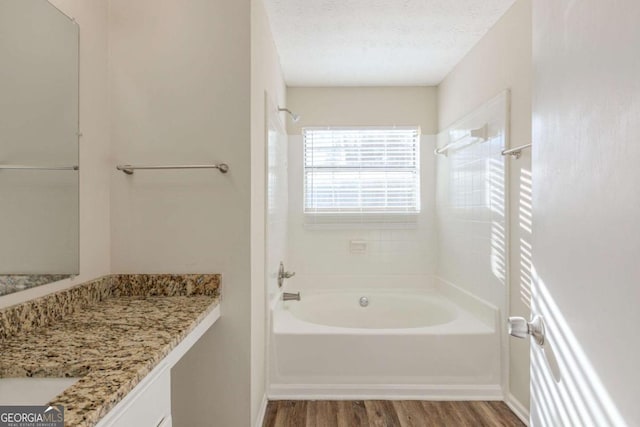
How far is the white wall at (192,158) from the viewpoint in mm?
1793

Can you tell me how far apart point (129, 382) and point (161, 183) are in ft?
3.64

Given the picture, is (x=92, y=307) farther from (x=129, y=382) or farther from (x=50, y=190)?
(x=129, y=382)

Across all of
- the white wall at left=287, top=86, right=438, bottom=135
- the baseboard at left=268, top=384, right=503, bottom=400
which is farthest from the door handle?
the white wall at left=287, top=86, right=438, bottom=135

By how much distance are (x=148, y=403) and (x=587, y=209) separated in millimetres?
1121

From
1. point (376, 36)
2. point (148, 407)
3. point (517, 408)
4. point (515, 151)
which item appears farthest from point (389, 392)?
point (376, 36)

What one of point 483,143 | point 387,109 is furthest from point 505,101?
point 387,109

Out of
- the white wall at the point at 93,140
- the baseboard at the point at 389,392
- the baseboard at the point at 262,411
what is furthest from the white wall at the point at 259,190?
the white wall at the point at 93,140

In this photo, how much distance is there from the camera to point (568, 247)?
2.70ft

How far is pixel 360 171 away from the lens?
12.0 ft

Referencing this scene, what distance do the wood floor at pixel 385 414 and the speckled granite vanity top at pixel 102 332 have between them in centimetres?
98

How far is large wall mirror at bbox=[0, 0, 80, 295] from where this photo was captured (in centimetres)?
117

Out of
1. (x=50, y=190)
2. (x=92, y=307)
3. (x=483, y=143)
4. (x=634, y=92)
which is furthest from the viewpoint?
(x=483, y=143)

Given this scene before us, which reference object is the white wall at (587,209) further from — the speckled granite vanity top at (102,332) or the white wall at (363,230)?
the white wall at (363,230)

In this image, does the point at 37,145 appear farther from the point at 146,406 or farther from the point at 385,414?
the point at 385,414
